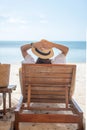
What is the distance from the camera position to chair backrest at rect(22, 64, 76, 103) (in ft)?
9.64

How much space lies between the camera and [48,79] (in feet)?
9.89

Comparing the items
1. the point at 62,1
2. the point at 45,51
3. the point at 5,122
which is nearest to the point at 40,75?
the point at 45,51

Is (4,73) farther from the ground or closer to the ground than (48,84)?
farther from the ground

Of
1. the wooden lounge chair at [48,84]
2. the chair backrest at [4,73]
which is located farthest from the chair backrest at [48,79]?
the chair backrest at [4,73]

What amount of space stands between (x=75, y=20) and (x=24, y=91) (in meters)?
26.1

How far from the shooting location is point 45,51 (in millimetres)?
3285

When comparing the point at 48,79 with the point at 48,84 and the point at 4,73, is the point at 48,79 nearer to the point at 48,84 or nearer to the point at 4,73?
the point at 48,84

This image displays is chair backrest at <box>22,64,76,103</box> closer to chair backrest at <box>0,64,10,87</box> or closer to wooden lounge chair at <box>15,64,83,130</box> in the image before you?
wooden lounge chair at <box>15,64,83,130</box>

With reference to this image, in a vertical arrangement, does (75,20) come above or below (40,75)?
above

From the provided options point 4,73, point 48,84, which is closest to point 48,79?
point 48,84

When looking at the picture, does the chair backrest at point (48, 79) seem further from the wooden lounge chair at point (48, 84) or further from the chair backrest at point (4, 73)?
the chair backrest at point (4, 73)

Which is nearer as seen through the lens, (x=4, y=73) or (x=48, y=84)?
(x=48, y=84)

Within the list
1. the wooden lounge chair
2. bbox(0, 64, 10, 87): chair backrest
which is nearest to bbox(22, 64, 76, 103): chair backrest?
the wooden lounge chair

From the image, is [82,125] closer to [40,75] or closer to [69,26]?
[40,75]
